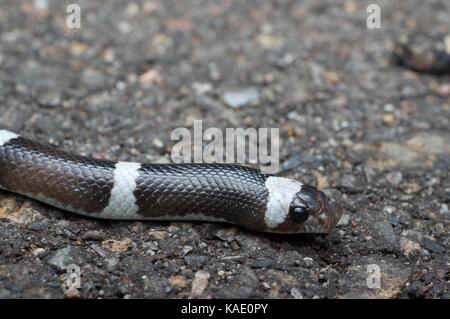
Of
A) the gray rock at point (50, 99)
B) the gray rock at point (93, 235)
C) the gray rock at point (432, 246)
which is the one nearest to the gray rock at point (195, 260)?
the gray rock at point (93, 235)

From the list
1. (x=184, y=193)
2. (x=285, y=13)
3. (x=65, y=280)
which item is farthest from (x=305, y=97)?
(x=65, y=280)

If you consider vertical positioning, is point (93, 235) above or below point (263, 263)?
above

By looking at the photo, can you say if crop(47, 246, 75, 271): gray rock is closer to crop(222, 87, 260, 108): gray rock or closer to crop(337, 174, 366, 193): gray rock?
crop(337, 174, 366, 193): gray rock

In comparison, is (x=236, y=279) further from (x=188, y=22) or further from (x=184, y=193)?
(x=188, y=22)

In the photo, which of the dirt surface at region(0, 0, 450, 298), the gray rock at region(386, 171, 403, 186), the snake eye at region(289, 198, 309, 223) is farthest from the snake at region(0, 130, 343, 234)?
the gray rock at region(386, 171, 403, 186)

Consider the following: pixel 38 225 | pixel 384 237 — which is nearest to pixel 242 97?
pixel 384 237

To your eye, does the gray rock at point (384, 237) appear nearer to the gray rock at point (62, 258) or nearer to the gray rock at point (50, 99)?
the gray rock at point (62, 258)

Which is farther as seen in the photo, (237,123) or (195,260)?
(237,123)

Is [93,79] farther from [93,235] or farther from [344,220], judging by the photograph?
[344,220]
